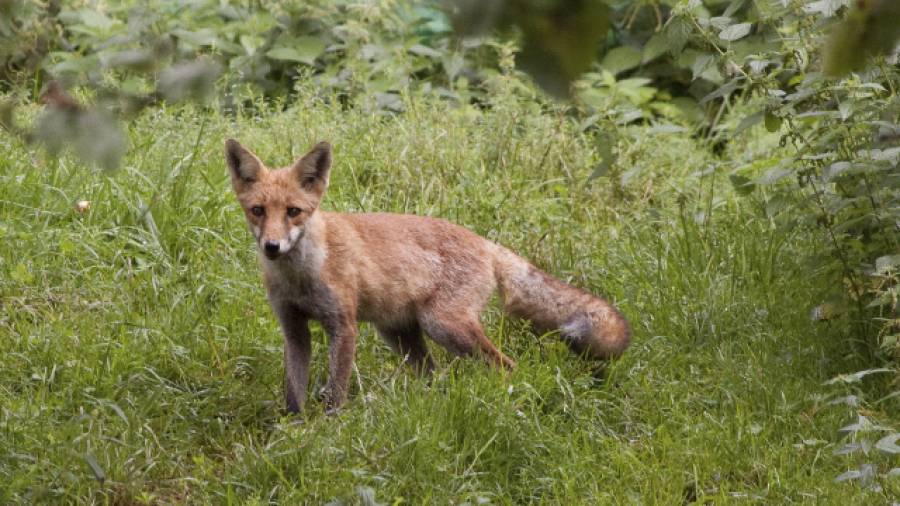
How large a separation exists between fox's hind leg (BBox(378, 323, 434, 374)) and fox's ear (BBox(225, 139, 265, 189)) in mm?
966

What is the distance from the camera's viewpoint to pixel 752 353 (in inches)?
205

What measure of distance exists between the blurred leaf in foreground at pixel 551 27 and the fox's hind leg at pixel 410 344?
14.0 feet

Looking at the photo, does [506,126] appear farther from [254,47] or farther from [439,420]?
[439,420]

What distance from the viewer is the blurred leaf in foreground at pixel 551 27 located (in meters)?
1.10

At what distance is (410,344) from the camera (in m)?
5.39

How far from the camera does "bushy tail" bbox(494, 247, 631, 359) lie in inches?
196

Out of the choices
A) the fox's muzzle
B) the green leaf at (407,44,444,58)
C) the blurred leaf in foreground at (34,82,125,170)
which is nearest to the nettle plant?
Result: the fox's muzzle

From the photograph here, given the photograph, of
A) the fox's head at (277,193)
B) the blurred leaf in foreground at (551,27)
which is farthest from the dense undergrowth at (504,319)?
the blurred leaf in foreground at (551,27)

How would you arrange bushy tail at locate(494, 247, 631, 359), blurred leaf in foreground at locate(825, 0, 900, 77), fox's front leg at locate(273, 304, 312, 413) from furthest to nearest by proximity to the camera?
bushy tail at locate(494, 247, 631, 359) < fox's front leg at locate(273, 304, 312, 413) < blurred leaf in foreground at locate(825, 0, 900, 77)

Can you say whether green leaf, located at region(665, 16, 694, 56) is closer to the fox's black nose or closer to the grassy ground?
the grassy ground

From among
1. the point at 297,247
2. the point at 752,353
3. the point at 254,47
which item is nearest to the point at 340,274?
the point at 297,247

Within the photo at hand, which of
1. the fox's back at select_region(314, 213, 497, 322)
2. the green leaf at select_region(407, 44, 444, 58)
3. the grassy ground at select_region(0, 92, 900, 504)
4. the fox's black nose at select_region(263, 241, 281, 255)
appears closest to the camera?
the grassy ground at select_region(0, 92, 900, 504)

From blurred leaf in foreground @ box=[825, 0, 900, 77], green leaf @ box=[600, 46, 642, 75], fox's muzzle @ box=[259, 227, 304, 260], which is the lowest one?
green leaf @ box=[600, 46, 642, 75]

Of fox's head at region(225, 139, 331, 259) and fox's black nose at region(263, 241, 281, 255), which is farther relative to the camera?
fox's head at region(225, 139, 331, 259)
